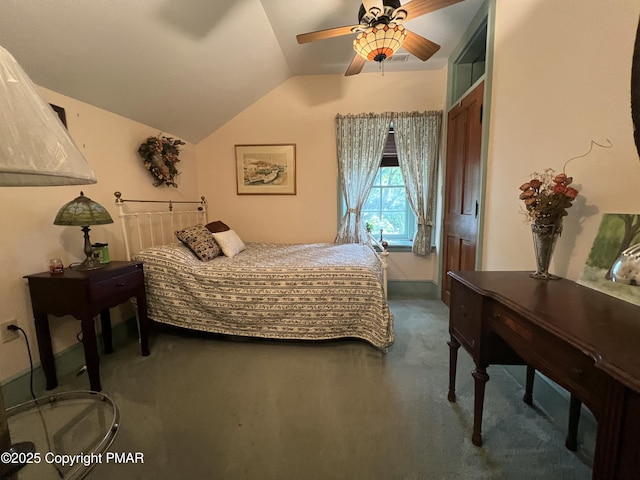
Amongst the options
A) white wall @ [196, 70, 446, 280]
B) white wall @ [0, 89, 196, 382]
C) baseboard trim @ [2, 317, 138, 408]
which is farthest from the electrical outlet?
white wall @ [196, 70, 446, 280]

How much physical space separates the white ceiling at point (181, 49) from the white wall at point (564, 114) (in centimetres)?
89

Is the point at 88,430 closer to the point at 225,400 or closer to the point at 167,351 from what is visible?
the point at 225,400

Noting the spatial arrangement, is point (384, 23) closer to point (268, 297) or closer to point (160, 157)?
Answer: point (268, 297)

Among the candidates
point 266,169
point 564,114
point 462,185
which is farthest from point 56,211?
point 462,185

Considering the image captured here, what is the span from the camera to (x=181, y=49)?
2143mm

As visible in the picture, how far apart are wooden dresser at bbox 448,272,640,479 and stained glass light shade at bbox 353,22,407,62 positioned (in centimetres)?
151

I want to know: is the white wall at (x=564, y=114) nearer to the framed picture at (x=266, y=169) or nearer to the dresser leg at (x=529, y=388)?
the dresser leg at (x=529, y=388)

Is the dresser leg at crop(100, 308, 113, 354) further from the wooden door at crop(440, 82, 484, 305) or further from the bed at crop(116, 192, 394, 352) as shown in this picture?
the wooden door at crop(440, 82, 484, 305)

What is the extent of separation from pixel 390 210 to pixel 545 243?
7.96 ft

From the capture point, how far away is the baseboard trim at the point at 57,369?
1626 millimetres

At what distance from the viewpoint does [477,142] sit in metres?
2.39

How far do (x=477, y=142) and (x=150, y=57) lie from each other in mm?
2754

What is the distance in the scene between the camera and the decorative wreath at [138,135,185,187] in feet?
8.48

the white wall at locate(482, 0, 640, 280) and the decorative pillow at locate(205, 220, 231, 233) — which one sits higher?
the white wall at locate(482, 0, 640, 280)
